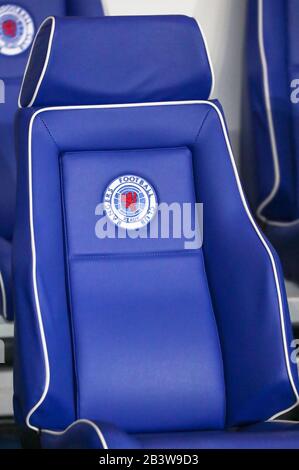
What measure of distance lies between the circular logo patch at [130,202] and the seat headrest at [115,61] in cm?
15

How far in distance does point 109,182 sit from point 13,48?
0.93 meters

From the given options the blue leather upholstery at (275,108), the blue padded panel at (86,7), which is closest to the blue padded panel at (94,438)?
the blue leather upholstery at (275,108)

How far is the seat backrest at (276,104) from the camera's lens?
2.54 metres

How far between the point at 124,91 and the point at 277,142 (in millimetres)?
873

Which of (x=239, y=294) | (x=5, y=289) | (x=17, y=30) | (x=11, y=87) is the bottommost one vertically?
(x=5, y=289)

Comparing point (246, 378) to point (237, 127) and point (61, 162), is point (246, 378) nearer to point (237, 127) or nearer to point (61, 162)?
Result: point (61, 162)

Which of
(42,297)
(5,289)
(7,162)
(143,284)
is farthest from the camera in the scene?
(7,162)

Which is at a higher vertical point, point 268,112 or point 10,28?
point 10,28

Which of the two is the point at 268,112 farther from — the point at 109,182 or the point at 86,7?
the point at 109,182

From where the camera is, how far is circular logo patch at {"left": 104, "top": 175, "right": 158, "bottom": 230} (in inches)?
70.6

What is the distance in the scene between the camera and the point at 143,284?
68.9 inches

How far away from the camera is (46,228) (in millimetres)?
1711

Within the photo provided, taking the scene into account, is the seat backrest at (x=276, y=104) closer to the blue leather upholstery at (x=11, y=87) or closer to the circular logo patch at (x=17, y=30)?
the blue leather upholstery at (x=11, y=87)

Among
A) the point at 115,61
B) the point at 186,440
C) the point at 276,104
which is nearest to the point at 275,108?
the point at 276,104
